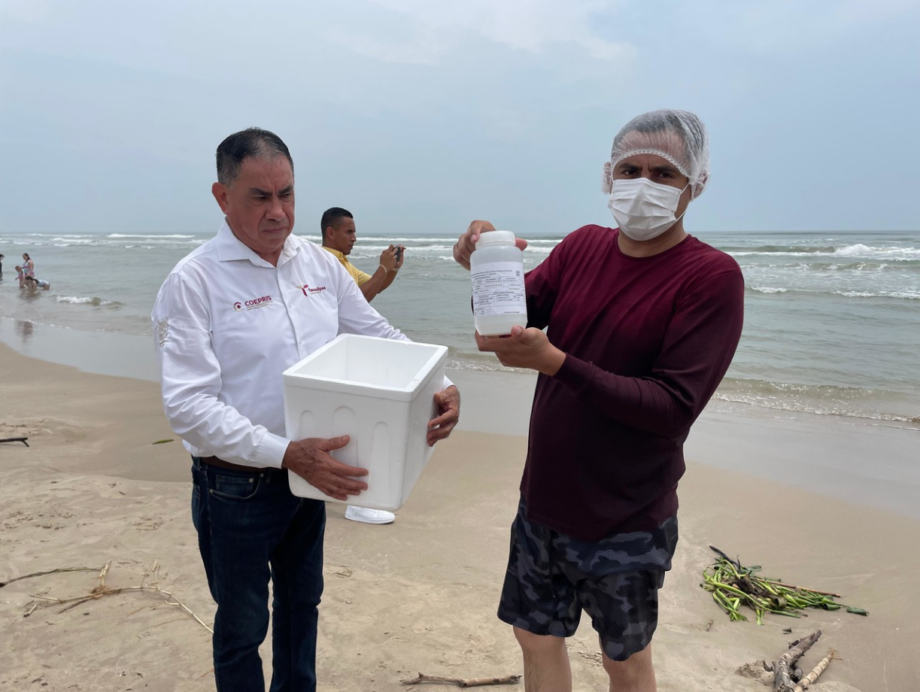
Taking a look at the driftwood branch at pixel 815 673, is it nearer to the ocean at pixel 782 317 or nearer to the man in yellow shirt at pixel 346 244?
the man in yellow shirt at pixel 346 244

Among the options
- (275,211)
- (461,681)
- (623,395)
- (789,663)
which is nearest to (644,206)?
(623,395)

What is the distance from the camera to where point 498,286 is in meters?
1.85

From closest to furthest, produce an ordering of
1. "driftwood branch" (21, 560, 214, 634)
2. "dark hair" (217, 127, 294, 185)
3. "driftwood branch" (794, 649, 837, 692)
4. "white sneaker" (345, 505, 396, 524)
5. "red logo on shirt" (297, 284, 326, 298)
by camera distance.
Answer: "dark hair" (217, 127, 294, 185) → "red logo on shirt" (297, 284, 326, 298) → "driftwood branch" (794, 649, 837, 692) → "driftwood branch" (21, 560, 214, 634) → "white sneaker" (345, 505, 396, 524)

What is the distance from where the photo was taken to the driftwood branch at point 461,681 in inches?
113

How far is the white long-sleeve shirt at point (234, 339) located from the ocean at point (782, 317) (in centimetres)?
706

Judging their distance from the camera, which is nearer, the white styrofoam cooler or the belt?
the white styrofoam cooler

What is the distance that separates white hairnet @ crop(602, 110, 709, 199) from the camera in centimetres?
199

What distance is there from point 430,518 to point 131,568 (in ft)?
6.54

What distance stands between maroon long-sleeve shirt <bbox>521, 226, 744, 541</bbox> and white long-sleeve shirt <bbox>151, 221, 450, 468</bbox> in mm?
857

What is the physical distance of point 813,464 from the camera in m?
6.04

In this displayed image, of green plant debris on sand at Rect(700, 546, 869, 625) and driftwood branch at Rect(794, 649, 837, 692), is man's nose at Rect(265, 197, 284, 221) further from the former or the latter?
green plant debris on sand at Rect(700, 546, 869, 625)

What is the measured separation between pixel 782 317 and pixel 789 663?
11.5 metres

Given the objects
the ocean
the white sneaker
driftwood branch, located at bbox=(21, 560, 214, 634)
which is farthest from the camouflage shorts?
the ocean

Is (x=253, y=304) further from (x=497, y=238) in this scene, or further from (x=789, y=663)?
(x=789, y=663)
